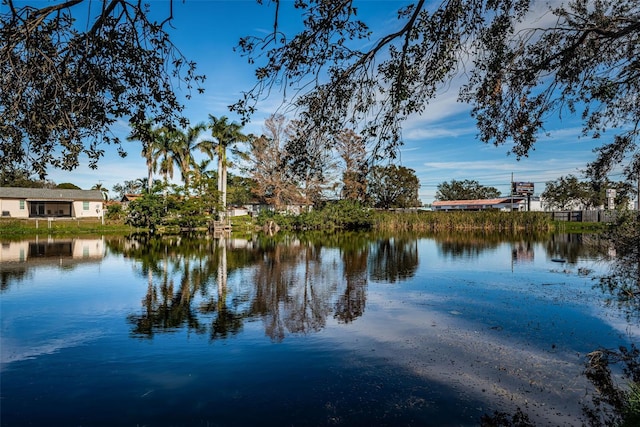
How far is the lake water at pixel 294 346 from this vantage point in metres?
6.06

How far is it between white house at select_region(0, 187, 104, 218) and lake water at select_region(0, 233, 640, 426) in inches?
1906

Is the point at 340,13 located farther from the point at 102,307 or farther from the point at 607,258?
the point at 102,307

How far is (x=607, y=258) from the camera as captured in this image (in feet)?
27.0

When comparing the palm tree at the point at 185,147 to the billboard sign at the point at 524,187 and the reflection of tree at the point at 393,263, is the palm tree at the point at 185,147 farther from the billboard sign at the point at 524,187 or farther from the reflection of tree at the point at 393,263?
the billboard sign at the point at 524,187

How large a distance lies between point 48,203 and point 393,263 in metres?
60.0

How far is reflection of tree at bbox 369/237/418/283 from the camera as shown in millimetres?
17797

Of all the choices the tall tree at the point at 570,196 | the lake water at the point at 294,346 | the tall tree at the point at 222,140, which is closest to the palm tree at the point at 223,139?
the tall tree at the point at 222,140

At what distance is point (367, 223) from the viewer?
189 feet

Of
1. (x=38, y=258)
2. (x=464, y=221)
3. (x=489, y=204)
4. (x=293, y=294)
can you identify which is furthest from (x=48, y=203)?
(x=489, y=204)

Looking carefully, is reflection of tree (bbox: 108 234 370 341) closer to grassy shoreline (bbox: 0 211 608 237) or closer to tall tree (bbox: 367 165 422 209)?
grassy shoreline (bbox: 0 211 608 237)

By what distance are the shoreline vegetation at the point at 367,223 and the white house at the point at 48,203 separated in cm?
660

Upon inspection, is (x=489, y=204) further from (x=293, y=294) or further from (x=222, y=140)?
(x=293, y=294)

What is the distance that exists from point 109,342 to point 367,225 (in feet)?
167

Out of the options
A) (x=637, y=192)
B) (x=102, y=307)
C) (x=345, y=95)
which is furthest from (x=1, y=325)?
(x=637, y=192)
